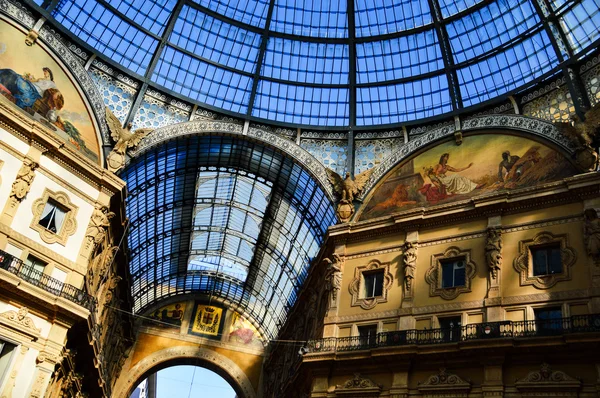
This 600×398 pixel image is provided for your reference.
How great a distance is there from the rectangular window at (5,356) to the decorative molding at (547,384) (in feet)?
68.6

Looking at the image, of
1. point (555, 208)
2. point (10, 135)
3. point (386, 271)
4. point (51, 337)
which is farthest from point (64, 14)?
point (555, 208)

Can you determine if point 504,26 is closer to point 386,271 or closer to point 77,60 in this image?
point 386,271

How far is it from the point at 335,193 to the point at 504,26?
1315 cm

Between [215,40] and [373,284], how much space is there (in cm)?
1913

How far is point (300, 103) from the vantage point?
39.4 metres

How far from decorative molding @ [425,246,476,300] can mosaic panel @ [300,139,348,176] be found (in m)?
9.81

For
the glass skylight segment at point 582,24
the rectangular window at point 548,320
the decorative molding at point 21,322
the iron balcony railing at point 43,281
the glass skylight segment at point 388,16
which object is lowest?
the decorative molding at point 21,322

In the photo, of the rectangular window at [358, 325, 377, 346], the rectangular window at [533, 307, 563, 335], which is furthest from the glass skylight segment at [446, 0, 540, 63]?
the rectangular window at [358, 325, 377, 346]

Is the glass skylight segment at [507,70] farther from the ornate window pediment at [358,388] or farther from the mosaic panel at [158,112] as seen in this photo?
the mosaic panel at [158,112]

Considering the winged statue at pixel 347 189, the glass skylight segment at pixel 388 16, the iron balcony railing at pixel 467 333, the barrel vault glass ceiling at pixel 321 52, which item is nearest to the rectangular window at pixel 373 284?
the iron balcony railing at pixel 467 333

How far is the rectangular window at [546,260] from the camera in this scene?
25641mm

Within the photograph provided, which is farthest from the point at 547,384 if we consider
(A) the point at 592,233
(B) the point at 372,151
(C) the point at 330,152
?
(C) the point at 330,152

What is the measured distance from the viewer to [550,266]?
84.6ft

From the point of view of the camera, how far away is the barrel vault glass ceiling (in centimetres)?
3325
